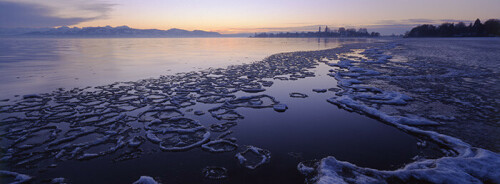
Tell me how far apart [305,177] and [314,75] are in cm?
879

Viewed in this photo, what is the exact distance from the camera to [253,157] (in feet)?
12.0

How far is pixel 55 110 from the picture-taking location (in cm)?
578

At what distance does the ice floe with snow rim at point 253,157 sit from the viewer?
347cm

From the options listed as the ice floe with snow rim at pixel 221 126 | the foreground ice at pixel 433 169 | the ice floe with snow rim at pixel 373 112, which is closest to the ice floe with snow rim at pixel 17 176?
the ice floe with snow rim at pixel 221 126

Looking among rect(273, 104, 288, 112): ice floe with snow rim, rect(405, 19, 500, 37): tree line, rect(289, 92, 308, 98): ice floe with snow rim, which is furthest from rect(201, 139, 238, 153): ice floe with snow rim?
rect(405, 19, 500, 37): tree line

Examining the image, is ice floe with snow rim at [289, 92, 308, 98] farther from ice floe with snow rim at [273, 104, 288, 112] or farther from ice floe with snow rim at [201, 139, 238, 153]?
ice floe with snow rim at [201, 139, 238, 153]

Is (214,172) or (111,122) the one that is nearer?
(214,172)

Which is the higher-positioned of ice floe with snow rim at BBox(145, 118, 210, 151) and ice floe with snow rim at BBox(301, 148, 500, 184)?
ice floe with snow rim at BBox(145, 118, 210, 151)

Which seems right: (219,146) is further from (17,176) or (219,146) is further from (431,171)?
(431,171)

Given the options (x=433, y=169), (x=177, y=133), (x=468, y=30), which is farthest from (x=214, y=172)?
(x=468, y=30)

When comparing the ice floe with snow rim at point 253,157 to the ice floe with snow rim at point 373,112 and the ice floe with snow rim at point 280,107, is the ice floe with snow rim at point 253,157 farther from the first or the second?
the ice floe with snow rim at point 373,112

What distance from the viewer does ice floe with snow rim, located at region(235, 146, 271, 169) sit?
3.47 m

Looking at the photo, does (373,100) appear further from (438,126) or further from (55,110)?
(55,110)

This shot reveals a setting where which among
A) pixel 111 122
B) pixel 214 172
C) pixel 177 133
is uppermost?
pixel 111 122
